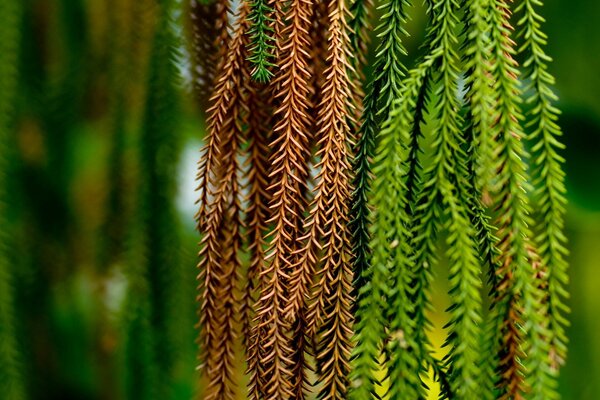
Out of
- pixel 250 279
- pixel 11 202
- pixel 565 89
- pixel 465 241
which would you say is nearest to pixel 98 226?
pixel 11 202

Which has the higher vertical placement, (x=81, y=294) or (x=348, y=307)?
(x=348, y=307)

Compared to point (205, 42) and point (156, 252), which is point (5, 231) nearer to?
point (156, 252)

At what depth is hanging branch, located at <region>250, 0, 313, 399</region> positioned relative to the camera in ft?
1.76

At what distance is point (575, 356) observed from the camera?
1.12m

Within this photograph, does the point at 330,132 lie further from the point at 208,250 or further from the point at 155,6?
the point at 155,6

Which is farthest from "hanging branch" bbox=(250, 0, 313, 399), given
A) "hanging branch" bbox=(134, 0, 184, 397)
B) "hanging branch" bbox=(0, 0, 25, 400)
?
"hanging branch" bbox=(0, 0, 25, 400)

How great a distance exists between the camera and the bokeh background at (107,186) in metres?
0.96

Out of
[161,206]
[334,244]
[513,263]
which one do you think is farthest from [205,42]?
[513,263]

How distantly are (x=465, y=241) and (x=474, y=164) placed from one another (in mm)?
71

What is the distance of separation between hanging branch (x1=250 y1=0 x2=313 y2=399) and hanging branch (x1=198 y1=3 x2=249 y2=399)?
0.18 ft

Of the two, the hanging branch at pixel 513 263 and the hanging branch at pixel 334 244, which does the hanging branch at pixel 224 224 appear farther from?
the hanging branch at pixel 513 263

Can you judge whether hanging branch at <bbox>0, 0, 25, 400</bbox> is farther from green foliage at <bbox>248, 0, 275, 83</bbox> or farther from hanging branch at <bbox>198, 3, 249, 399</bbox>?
green foliage at <bbox>248, 0, 275, 83</bbox>

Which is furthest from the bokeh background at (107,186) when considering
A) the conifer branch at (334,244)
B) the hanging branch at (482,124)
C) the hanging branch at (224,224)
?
the hanging branch at (482,124)

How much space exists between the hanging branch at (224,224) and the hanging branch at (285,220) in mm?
54
